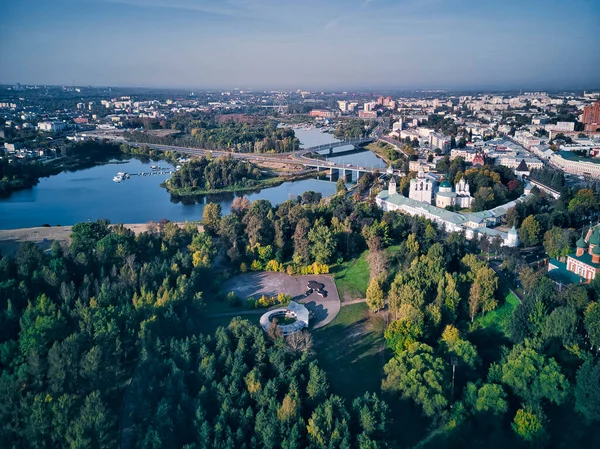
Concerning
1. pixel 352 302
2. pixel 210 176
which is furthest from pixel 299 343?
pixel 210 176

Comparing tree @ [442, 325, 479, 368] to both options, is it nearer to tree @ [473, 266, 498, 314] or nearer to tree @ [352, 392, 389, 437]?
tree @ [473, 266, 498, 314]

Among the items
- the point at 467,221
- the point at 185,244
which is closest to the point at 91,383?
the point at 185,244

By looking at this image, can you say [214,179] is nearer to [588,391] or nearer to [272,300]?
[272,300]

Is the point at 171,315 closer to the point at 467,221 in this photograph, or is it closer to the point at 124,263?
the point at 124,263

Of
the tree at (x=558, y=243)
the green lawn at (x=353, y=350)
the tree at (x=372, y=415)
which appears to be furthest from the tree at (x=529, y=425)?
the tree at (x=558, y=243)

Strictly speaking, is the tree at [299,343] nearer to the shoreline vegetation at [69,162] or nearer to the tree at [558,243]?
the tree at [558,243]

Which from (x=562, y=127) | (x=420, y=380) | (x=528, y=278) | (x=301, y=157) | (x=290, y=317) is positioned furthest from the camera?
Result: (x=562, y=127)
